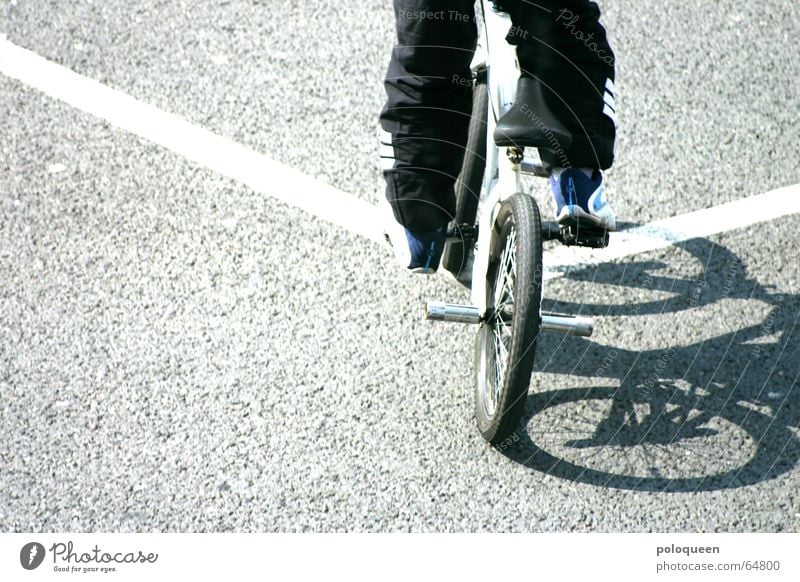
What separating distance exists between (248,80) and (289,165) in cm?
60

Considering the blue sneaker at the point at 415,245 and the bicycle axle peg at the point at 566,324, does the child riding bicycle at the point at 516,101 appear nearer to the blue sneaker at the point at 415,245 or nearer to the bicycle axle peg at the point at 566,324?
the blue sneaker at the point at 415,245

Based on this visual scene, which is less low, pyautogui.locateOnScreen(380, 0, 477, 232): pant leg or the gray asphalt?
pyautogui.locateOnScreen(380, 0, 477, 232): pant leg

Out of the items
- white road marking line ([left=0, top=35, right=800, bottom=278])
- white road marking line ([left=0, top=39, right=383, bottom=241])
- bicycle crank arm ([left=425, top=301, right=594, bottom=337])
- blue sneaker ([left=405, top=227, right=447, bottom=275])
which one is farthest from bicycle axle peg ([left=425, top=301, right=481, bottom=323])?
white road marking line ([left=0, top=39, right=383, bottom=241])

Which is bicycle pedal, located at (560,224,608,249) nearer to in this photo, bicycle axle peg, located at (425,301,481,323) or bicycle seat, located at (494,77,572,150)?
bicycle seat, located at (494,77,572,150)

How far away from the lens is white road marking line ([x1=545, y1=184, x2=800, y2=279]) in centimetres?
411

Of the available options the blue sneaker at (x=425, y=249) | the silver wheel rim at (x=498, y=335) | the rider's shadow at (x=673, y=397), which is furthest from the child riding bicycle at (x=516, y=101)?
the rider's shadow at (x=673, y=397)

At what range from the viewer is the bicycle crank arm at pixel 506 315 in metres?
3.31

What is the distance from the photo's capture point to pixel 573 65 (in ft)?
10.3

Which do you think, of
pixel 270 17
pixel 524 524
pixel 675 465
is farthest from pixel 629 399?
pixel 270 17

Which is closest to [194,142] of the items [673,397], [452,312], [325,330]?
[325,330]

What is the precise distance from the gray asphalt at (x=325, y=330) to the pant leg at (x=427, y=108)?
59 cm

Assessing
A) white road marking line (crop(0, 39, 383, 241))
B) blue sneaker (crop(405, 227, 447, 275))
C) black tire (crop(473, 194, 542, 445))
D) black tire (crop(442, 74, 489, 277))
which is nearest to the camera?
black tire (crop(473, 194, 542, 445))

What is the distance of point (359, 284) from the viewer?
3.99 meters

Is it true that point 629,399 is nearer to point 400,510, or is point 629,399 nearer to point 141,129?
point 400,510
